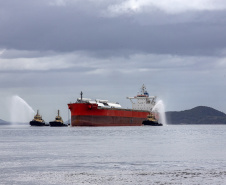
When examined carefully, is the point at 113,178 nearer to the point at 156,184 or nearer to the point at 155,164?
the point at 156,184

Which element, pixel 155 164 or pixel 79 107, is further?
pixel 79 107

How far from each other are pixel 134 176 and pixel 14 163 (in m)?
12.9

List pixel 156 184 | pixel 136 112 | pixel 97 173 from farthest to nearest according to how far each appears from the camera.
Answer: pixel 136 112, pixel 97 173, pixel 156 184

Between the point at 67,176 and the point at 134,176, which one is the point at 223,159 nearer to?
the point at 134,176

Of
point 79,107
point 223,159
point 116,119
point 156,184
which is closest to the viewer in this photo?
point 156,184

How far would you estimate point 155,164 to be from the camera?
37.5 meters

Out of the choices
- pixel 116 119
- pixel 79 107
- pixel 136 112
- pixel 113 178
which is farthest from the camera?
pixel 136 112

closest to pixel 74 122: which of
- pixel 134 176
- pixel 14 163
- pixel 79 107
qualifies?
pixel 79 107

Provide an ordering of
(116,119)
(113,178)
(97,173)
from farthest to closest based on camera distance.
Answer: (116,119)
(97,173)
(113,178)

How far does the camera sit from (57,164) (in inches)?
1506

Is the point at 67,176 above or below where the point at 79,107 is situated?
below

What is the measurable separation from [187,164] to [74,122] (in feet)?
362

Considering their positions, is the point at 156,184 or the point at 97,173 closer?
the point at 156,184

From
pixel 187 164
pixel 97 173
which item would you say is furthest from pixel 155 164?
pixel 97 173
